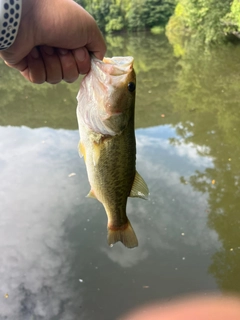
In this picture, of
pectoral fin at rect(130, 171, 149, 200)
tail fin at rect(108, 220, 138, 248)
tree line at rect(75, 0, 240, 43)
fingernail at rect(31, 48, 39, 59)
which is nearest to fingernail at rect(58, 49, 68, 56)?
fingernail at rect(31, 48, 39, 59)

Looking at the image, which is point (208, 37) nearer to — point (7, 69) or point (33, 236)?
point (7, 69)

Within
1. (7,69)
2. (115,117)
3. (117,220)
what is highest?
(115,117)

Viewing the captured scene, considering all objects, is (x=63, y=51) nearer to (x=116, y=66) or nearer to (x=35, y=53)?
(x=35, y=53)

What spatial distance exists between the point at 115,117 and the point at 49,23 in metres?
0.56

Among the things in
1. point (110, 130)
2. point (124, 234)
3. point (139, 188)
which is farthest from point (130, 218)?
point (110, 130)

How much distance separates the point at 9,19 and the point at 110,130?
73 centimetres

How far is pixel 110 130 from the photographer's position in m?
1.83

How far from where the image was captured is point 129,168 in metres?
1.98

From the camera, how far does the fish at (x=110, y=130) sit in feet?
5.62

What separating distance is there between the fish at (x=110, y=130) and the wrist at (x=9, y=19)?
44cm

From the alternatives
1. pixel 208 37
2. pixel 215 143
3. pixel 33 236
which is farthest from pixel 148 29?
pixel 33 236

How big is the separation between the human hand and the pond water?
10.1 ft

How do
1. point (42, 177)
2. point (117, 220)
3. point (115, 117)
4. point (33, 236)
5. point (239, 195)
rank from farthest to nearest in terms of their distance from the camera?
point (42, 177)
point (239, 195)
point (33, 236)
point (117, 220)
point (115, 117)

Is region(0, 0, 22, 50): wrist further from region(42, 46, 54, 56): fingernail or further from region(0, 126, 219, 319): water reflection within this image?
region(0, 126, 219, 319): water reflection
